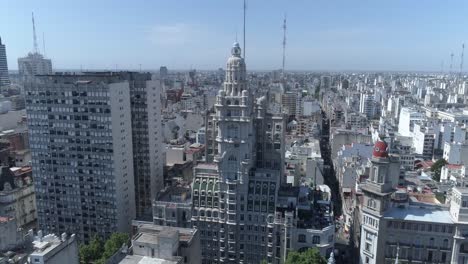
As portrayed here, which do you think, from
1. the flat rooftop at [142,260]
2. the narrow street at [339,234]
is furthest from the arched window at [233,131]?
the narrow street at [339,234]

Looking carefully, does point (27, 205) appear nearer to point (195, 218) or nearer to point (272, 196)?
point (195, 218)

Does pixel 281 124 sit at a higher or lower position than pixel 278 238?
higher

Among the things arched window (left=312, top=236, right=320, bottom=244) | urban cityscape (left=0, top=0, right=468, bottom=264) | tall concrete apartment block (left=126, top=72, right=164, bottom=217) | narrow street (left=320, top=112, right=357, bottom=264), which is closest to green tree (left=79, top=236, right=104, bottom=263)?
urban cityscape (left=0, top=0, right=468, bottom=264)

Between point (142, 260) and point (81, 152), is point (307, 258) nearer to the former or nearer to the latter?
point (142, 260)

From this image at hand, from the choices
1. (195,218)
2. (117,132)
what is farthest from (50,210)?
(195,218)

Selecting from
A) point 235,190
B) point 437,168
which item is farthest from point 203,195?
point 437,168

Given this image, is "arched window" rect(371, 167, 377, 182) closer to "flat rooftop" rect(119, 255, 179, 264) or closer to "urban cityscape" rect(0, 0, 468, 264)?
"urban cityscape" rect(0, 0, 468, 264)
